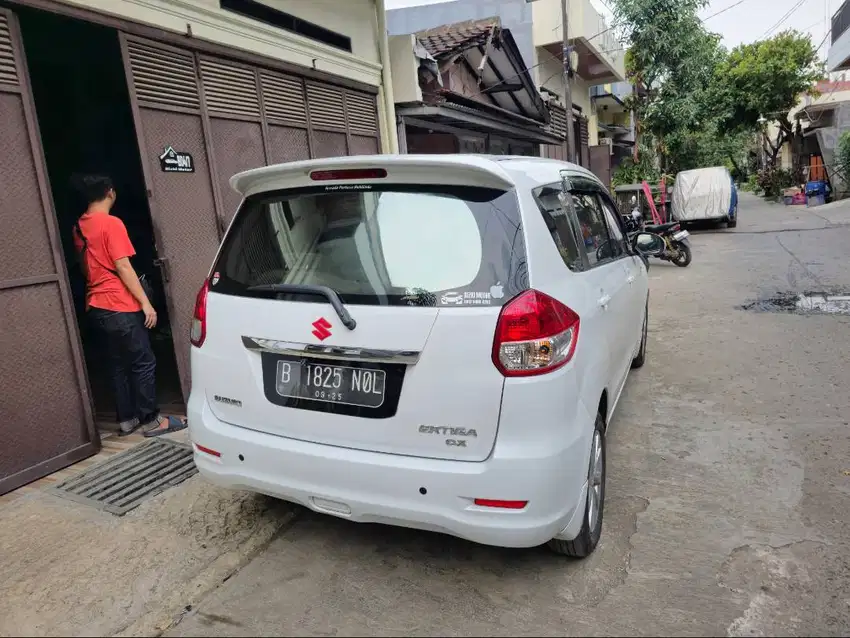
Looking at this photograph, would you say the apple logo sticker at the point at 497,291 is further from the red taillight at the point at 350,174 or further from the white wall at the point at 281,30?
the white wall at the point at 281,30

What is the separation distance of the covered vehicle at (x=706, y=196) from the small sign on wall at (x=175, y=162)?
56.0ft

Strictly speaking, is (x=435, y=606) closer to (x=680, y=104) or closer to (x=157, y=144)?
(x=157, y=144)

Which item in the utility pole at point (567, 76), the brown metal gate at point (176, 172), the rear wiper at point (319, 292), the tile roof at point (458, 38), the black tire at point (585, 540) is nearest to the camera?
the rear wiper at point (319, 292)

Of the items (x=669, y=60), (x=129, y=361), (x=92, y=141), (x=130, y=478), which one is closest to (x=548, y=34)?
(x=669, y=60)

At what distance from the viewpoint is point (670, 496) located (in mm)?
3387

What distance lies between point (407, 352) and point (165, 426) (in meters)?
3.03

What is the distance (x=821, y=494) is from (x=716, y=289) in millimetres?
6648

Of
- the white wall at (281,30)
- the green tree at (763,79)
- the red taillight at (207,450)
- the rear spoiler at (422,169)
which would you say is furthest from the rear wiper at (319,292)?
the green tree at (763,79)

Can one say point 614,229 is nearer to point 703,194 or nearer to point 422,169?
point 422,169

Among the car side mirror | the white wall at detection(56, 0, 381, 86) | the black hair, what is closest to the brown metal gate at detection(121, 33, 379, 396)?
the white wall at detection(56, 0, 381, 86)

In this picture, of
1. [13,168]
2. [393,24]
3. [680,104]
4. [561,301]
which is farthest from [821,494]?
[680,104]

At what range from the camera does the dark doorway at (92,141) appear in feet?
19.6

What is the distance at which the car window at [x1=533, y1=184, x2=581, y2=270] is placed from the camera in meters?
2.70

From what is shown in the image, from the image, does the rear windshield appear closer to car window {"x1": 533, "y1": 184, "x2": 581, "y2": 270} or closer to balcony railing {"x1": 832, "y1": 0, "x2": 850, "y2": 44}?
car window {"x1": 533, "y1": 184, "x2": 581, "y2": 270}
